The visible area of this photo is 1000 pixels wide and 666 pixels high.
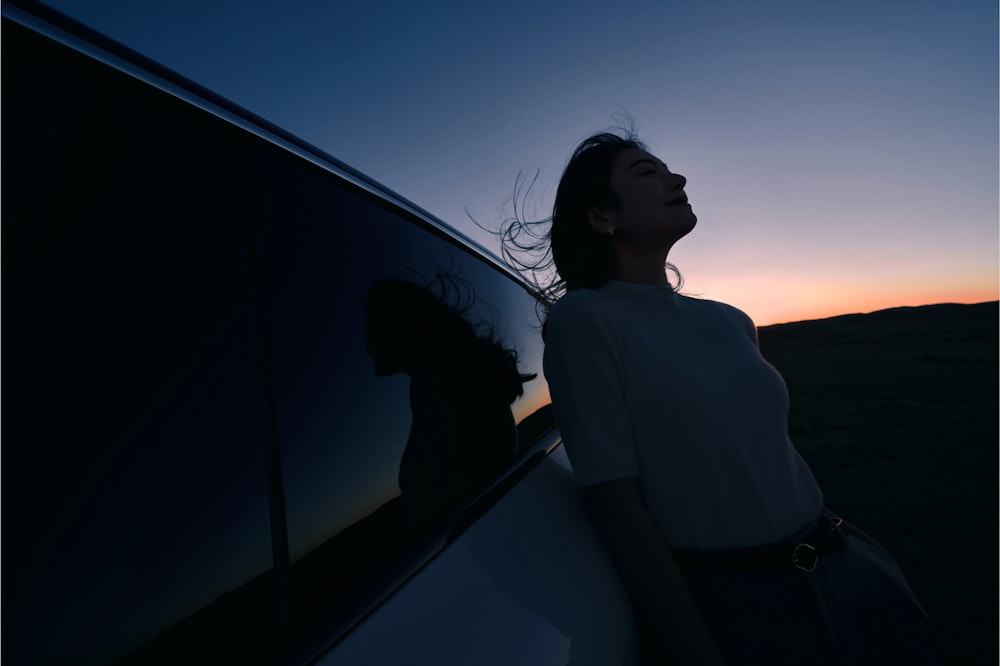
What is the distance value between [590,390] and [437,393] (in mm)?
330

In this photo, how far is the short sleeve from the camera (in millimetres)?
1063

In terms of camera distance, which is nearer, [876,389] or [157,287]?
[157,287]

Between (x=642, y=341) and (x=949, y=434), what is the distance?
7782 mm

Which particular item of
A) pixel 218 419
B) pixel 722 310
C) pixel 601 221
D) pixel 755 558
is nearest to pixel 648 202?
pixel 601 221

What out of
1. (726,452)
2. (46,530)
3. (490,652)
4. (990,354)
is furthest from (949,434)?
(990,354)

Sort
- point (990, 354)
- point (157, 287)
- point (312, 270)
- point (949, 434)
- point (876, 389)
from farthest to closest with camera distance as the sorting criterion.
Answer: point (990, 354), point (876, 389), point (949, 434), point (312, 270), point (157, 287)

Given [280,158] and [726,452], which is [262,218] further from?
[726,452]

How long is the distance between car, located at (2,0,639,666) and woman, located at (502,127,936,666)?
135mm

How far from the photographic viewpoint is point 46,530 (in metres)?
0.43

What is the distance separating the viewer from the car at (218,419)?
45 centimetres

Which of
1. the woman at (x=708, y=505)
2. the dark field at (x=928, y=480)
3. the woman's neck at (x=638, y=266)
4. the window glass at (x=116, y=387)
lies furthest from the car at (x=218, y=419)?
the dark field at (x=928, y=480)

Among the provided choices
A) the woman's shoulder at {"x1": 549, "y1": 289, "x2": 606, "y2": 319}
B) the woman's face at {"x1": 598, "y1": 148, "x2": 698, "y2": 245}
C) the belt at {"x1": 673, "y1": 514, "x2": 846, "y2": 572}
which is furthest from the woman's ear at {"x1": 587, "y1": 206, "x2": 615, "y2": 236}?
the belt at {"x1": 673, "y1": 514, "x2": 846, "y2": 572}

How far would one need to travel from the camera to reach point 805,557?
1112 mm

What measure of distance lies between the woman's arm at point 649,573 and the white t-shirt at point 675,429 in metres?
0.06
